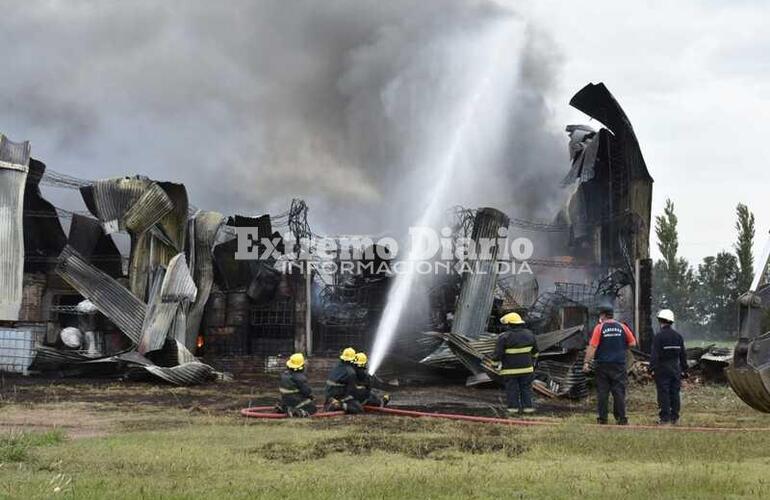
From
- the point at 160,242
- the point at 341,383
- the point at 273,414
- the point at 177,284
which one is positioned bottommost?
the point at 273,414

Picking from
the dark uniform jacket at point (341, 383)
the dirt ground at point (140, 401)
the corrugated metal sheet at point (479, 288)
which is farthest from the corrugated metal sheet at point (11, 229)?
the dark uniform jacket at point (341, 383)

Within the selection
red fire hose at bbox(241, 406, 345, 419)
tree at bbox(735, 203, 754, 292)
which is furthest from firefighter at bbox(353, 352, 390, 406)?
tree at bbox(735, 203, 754, 292)

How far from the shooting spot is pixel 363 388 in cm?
1171

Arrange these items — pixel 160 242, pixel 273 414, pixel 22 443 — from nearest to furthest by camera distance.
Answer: pixel 22 443 < pixel 273 414 < pixel 160 242

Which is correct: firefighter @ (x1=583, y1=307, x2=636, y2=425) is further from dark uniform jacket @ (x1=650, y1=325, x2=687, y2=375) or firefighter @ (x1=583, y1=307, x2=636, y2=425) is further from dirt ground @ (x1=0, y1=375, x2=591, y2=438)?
dirt ground @ (x1=0, y1=375, x2=591, y2=438)

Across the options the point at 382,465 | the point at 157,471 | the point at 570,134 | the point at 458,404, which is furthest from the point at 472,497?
the point at 570,134

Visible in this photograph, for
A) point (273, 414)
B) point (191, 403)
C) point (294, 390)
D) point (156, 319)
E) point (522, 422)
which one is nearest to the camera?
point (522, 422)

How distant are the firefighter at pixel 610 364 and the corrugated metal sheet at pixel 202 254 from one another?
16128 millimetres

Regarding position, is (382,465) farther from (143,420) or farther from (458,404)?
(458,404)

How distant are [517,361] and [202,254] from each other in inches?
591

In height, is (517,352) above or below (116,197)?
below

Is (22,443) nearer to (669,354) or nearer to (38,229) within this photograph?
(669,354)

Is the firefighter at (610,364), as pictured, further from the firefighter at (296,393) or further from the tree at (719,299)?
the tree at (719,299)

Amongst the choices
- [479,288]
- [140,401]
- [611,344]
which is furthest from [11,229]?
[611,344]
